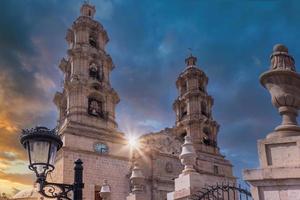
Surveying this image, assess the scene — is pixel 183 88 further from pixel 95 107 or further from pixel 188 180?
pixel 188 180

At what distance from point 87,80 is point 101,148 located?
656cm

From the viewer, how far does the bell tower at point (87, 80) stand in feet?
112

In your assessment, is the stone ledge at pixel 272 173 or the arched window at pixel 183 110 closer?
the stone ledge at pixel 272 173

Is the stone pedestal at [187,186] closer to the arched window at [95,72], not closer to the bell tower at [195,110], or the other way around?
the arched window at [95,72]

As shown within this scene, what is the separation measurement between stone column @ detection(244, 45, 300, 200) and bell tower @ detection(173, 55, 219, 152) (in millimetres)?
35451

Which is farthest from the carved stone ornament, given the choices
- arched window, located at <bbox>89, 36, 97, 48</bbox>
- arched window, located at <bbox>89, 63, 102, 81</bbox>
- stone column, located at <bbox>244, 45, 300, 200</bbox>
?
stone column, located at <bbox>244, 45, 300, 200</bbox>

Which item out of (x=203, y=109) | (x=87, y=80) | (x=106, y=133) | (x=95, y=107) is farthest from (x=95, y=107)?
(x=203, y=109)

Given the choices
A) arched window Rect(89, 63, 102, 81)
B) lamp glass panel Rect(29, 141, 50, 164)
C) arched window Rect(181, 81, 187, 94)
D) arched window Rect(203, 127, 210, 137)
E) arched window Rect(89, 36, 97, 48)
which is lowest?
lamp glass panel Rect(29, 141, 50, 164)

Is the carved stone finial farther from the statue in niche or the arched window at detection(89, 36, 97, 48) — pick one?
the arched window at detection(89, 36, 97, 48)

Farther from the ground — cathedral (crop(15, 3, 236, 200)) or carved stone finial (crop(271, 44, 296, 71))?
cathedral (crop(15, 3, 236, 200))

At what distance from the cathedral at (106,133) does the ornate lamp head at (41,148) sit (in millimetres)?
23855

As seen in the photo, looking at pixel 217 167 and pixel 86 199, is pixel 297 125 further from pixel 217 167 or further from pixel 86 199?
pixel 217 167

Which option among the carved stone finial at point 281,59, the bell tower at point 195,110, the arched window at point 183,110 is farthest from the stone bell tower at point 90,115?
the carved stone finial at point 281,59

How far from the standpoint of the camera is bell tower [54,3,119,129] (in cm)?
3409
